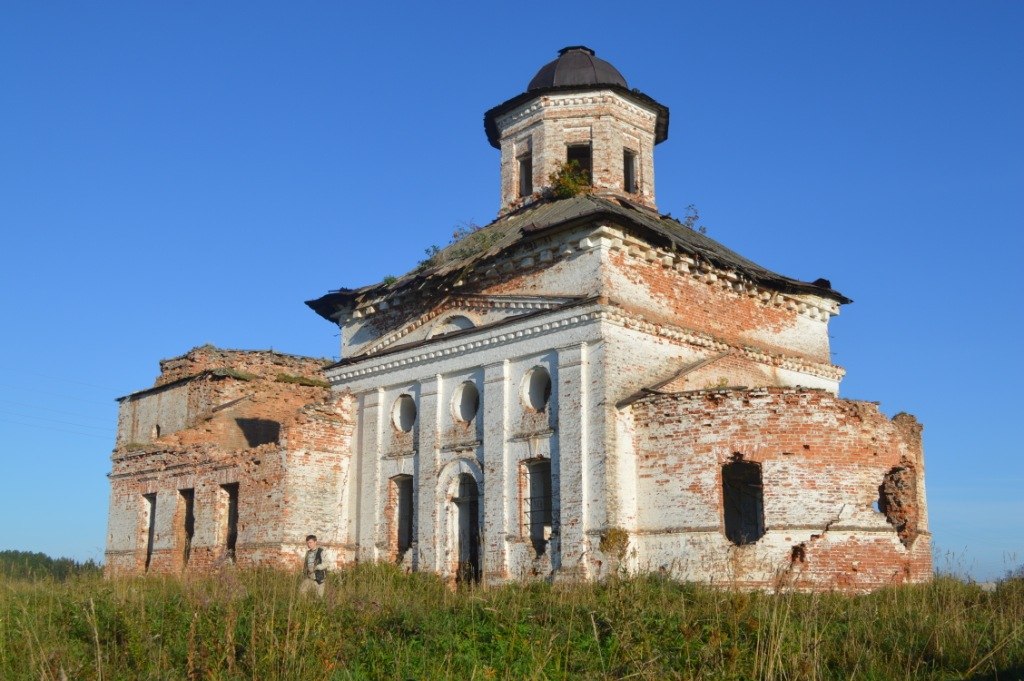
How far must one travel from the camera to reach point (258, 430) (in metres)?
23.3

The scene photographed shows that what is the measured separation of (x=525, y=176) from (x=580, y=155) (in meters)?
1.45

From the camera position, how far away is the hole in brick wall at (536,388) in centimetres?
1775

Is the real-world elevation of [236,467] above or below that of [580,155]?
below

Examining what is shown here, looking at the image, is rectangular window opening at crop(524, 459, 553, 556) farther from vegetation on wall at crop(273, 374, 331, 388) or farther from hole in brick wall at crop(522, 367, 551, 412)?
vegetation on wall at crop(273, 374, 331, 388)

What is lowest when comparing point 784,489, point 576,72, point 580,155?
point 784,489

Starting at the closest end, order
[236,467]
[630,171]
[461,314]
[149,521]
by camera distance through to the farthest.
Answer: [461,314] < [236,467] < [149,521] < [630,171]

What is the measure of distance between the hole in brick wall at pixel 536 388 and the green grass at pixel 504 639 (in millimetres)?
6809

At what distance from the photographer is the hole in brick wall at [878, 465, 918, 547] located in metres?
16.2

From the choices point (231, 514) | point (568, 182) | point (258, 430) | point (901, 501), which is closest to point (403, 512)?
point (231, 514)

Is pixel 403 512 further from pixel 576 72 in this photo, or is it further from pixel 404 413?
pixel 576 72

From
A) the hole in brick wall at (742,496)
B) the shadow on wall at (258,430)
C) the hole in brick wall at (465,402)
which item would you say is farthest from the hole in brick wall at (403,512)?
the hole in brick wall at (742,496)

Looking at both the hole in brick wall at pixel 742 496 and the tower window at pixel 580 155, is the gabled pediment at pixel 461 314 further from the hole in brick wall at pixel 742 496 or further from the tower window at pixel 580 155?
the tower window at pixel 580 155

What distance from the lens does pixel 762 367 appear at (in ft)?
64.7

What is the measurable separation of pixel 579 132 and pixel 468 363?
6.83 meters
